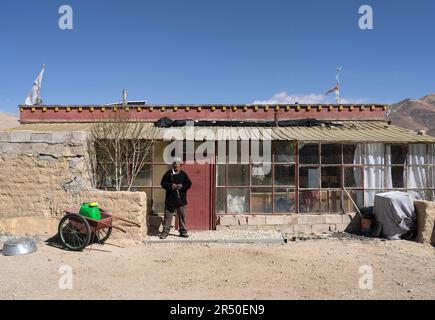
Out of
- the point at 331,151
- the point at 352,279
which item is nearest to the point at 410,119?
the point at 331,151

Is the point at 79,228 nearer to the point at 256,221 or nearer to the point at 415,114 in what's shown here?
the point at 256,221

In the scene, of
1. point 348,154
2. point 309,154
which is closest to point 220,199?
point 309,154

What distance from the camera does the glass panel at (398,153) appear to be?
1110cm

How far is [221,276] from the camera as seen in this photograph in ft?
21.1

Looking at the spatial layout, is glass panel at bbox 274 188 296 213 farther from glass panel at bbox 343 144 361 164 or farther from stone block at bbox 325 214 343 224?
glass panel at bbox 343 144 361 164

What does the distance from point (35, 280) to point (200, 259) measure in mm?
3018

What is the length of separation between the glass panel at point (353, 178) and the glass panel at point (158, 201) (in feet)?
17.8

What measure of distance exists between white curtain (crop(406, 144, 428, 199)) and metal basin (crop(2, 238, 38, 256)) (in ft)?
33.7

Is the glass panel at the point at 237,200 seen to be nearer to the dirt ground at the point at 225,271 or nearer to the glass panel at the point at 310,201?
the glass panel at the point at 310,201

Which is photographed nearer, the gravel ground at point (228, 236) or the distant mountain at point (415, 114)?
the gravel ground at point (228, 236)

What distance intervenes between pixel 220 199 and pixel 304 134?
3.35 metres

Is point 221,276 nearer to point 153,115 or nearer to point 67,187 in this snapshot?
point 67,187

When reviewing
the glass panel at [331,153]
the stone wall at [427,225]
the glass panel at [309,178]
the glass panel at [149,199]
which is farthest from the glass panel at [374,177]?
the glass panel at [149,199]

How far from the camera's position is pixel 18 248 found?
7461 mm
